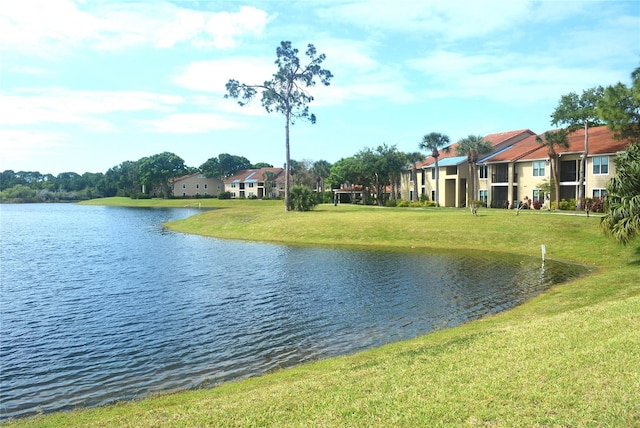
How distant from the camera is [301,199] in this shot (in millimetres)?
61156

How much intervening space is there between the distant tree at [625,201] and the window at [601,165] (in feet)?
105

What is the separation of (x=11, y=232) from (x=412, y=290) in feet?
165

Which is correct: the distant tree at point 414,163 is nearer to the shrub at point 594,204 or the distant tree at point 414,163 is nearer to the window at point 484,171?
the window at point 484,171

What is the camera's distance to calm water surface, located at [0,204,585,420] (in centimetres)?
1241

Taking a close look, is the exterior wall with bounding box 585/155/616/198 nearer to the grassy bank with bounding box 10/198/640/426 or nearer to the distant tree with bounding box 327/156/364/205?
the distant tree with bounding box 327/156/364/205

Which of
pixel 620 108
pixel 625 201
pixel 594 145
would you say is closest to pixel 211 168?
pixel 594 145

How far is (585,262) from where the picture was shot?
29.6 meters

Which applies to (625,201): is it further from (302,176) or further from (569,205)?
(302,176)

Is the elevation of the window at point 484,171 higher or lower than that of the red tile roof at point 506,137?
lower


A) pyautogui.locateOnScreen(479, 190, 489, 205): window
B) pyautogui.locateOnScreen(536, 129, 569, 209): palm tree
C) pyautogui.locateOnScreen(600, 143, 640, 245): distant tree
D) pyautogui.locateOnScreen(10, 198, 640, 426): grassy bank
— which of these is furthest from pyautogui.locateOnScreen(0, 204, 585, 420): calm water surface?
pyautogui.locateOnScreen(479, 190, 489, 205): window

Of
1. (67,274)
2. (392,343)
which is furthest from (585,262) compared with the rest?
(67,274)

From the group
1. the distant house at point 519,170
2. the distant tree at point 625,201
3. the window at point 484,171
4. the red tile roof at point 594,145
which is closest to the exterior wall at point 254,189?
the distant house at point 519,170

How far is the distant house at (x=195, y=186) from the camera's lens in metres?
150

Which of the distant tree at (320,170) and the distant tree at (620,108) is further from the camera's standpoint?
the distant tree at (320,170)
